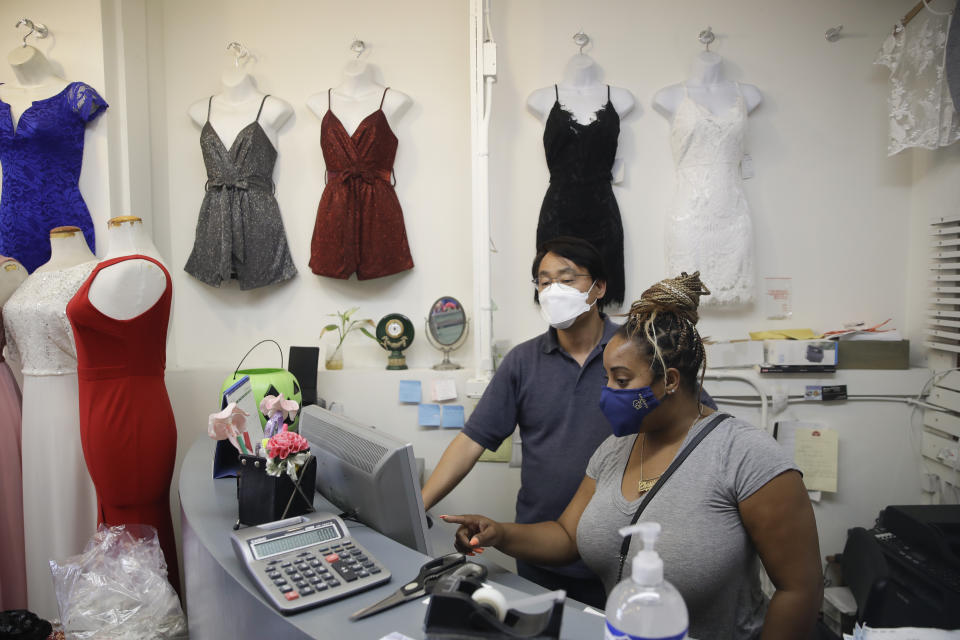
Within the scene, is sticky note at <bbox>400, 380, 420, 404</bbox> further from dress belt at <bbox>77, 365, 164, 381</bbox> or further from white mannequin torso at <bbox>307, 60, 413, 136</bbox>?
white mannequin torso at <bbox>307, 60, 413, 136</bbox>

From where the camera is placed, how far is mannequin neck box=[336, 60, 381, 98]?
3088 millimetres

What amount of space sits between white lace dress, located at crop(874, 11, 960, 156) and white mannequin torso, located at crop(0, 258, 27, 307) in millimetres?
3716

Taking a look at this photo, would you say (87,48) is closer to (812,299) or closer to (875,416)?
(812,299)

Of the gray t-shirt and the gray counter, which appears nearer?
the gray counter

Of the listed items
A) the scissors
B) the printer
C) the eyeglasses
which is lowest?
the printer

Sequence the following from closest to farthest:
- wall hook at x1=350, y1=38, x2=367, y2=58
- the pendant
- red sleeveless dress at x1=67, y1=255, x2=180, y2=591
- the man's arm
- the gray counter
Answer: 1. the gray counter
2. the pendant
3. the man's arm
4. red sleeveless dress at x1=67, y1=255, x2=180, y2=591
5. wall hook at x1=350, y1=38, x2=367, y2=58

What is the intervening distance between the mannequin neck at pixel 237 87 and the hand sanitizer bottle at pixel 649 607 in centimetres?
319

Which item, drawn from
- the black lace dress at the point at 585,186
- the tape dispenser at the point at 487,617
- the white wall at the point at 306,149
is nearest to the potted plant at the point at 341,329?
the white wall at the point at 306,149

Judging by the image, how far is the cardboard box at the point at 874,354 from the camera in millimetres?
2807

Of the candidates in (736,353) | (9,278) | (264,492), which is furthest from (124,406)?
(736,353)

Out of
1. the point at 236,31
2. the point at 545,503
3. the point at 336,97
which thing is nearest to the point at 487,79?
the point at 336,97

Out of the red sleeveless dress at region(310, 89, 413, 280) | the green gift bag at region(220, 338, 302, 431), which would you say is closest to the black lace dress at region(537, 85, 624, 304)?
the red sleeveless dress at region(310, 89, 413, 280)

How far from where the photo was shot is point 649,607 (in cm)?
69

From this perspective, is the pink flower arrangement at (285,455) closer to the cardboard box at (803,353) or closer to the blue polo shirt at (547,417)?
the blue polo shirt at (547,417)
